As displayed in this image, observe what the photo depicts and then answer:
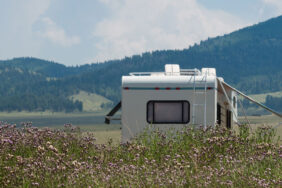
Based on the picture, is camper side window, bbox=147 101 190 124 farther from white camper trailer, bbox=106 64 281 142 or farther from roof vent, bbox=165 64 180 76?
roof vent, bbox=165 64 180 76

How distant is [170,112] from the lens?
1638 centimetres

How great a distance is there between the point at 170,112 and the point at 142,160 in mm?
4225

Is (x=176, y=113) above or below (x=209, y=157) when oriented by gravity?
above

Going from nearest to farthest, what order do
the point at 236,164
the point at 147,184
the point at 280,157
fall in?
the point at 147,184, the point at 236,164, the point at 280,157

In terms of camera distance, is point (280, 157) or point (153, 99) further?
point (153, 99)

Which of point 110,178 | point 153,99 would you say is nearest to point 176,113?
point 153,99

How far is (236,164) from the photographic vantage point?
10273 millimetres

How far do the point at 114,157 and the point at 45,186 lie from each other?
14.2ft

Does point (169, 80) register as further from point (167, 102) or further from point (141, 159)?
point (141, 159)

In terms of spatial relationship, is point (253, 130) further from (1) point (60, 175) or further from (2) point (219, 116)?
(1) point (60, 175)

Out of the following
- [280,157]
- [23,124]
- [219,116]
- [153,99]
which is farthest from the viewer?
[219,116]

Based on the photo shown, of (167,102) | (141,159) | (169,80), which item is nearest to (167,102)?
(167,102)

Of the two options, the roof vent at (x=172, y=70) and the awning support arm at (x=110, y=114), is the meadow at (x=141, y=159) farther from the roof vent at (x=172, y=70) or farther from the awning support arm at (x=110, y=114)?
the roof vent at (x=172, y=70)

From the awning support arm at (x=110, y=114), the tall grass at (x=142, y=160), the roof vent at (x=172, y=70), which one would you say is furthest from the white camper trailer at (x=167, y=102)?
the awning support arm at (x=110, y=114)
